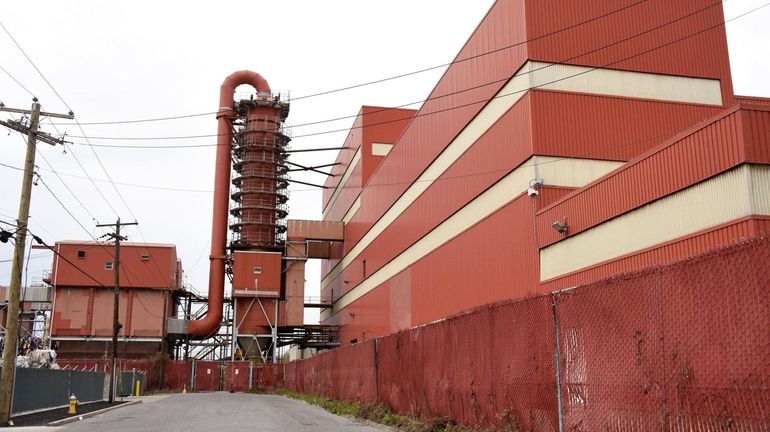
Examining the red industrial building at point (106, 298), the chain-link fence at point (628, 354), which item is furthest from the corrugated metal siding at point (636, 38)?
the red industrial building at point (106, 298)

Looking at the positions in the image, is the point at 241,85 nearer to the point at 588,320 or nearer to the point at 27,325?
the point at 27,325

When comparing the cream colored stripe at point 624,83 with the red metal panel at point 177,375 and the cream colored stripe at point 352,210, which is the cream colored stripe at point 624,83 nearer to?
the cream colored stripe at point 352,210

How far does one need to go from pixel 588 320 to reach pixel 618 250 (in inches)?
378

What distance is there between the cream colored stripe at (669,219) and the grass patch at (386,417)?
23.0 feet

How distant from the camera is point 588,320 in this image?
30.1 feet

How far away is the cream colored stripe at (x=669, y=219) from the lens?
14.0 metres

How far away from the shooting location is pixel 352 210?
58.2 m

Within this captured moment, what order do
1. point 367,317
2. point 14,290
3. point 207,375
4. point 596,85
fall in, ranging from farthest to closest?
point 207,375
point 367,317
point 596,85
point 14,290

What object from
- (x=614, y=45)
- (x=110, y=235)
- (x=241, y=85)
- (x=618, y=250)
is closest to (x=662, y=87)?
(x=614, y=45)

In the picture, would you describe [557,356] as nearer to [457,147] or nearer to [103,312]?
[457,147]

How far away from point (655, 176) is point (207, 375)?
49.4 meters

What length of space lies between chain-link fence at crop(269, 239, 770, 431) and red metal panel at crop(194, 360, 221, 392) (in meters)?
46.5

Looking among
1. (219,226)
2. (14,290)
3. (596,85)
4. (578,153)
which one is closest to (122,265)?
(219,226)

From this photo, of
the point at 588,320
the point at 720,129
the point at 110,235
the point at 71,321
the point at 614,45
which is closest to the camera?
the point at 588,320
